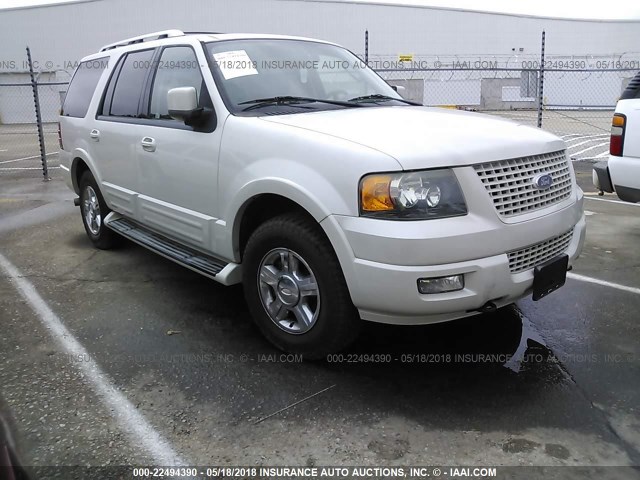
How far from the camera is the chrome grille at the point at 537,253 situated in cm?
288

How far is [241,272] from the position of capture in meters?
3.52

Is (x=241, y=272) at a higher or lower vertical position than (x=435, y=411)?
higher

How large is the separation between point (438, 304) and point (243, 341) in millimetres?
1469

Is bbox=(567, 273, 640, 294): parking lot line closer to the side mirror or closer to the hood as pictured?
the hood

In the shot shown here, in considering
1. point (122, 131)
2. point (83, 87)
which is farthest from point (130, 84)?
point (83, 87)

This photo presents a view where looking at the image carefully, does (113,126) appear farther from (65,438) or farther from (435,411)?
(435,411)

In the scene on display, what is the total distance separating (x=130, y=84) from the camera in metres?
4.71

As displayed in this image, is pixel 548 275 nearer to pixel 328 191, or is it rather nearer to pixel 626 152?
pixel 328 191

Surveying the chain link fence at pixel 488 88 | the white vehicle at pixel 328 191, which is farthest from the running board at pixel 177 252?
the chain link fence at pixel 488 88

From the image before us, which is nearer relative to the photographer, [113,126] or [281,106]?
[281,106]

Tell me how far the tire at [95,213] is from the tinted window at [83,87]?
67 centimetres

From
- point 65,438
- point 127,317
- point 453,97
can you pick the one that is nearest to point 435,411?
point 65,438

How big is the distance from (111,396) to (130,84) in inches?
111

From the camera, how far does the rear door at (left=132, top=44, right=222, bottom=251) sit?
3.60 meters
